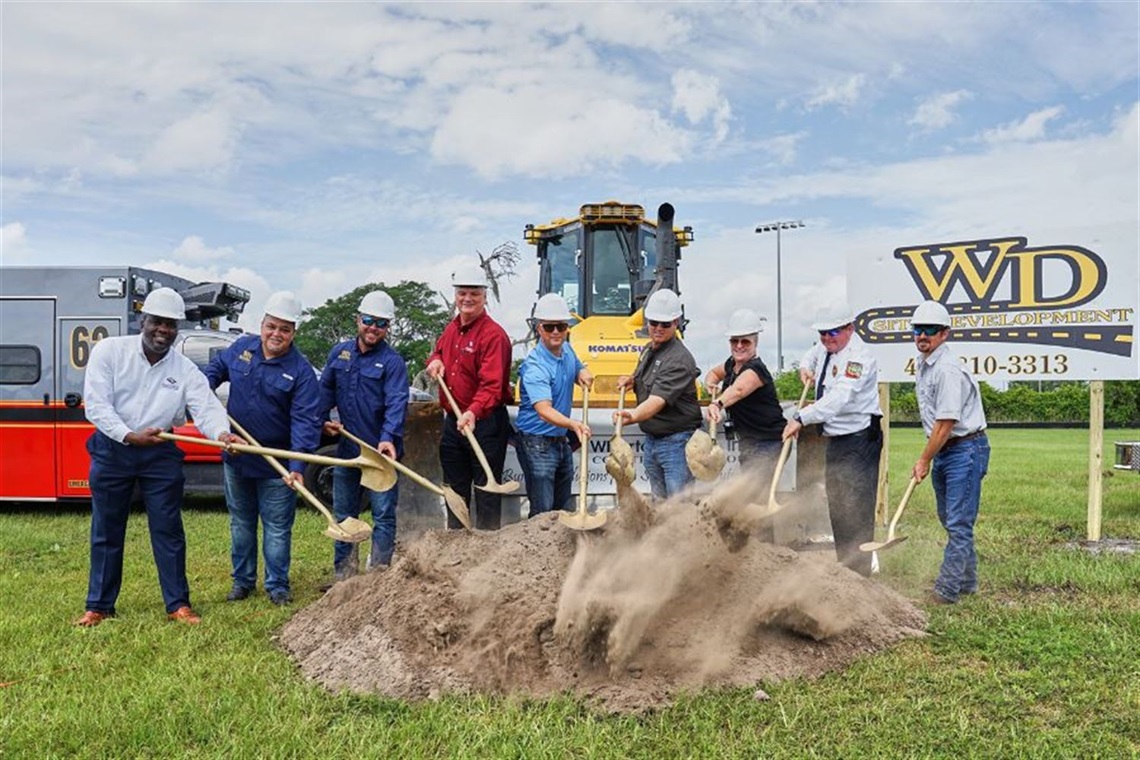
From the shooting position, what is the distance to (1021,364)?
26.6ft

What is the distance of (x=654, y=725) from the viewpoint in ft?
12.3

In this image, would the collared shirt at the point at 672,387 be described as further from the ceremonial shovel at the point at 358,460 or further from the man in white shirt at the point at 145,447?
the man in white shirt at the point at 145,447

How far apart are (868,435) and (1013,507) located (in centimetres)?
535

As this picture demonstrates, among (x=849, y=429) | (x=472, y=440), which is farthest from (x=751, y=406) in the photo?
(x=472, y=440)

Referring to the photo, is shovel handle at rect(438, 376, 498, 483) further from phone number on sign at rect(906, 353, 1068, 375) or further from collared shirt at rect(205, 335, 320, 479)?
phone number on sign at rect(906, 353, 1068, 375)

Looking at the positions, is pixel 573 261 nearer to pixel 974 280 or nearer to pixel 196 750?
pixel 974 280

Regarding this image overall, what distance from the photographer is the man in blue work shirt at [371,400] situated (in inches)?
233

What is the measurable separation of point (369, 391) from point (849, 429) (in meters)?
3.07

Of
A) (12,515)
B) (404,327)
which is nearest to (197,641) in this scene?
(12,515)

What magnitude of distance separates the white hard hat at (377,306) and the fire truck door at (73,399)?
5.24 metres

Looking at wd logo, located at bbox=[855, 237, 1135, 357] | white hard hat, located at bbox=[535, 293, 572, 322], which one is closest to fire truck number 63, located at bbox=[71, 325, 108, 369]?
white hard hat, located at bbox=[535, 293, 572, 322]

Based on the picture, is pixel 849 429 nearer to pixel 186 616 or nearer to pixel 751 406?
pixel 751 406

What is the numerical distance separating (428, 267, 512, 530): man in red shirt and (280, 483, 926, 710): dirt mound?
83cm

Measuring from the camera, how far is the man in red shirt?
19.2 feet
